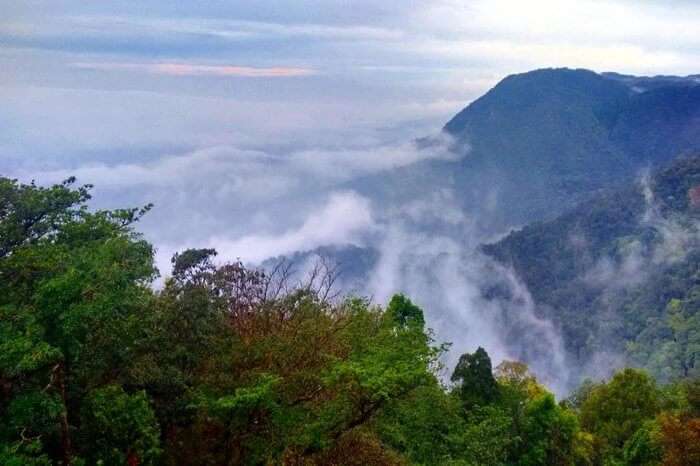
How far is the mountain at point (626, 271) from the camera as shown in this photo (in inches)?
3639

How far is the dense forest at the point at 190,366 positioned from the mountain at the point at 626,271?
69.2m

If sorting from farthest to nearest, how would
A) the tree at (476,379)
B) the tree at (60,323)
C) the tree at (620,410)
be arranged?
1. the tree at (620,410)
2. the tree at (476,379)
3. the tree at (60,323)

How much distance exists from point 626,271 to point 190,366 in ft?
406

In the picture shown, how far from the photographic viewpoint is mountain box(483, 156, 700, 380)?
9244 cm

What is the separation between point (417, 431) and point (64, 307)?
8.59m

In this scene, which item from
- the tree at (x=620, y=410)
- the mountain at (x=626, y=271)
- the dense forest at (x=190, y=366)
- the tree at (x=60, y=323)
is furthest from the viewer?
the mountain at (x=626, y=271)

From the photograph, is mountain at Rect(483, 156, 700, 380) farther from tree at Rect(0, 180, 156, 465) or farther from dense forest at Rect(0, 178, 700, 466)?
tree at Rect(0, 180, 156, 465)

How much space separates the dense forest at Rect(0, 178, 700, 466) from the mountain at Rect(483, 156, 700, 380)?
69.2 meters

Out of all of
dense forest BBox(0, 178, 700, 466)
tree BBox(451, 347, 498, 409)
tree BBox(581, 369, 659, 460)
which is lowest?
tree BBox(581, 369, 659, 460)

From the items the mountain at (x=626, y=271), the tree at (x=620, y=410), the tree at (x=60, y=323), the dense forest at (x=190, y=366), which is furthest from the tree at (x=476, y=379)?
the mountain at (x=626, y=271)

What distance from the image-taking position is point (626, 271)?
404 feet

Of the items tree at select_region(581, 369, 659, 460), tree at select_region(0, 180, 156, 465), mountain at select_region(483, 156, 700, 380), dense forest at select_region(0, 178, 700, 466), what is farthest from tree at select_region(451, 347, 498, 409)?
mountain at select_region(483, 156, 700, 380)

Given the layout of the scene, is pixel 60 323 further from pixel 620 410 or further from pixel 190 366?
pixel 620 410

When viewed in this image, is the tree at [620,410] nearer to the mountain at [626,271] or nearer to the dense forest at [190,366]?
the dense forest at [190,366]
